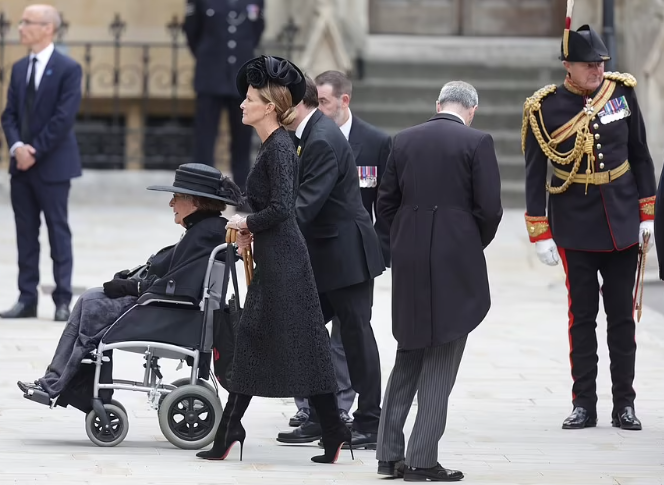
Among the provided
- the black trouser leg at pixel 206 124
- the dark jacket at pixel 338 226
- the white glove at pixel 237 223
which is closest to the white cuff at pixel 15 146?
the dark jacket at pixel 338 226

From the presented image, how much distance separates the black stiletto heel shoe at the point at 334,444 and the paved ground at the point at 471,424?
3.6 inches

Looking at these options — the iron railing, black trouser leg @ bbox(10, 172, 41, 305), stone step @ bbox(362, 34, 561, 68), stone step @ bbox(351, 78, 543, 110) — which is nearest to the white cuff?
black trouser leg @ bbox(10, 172, 41, 305)

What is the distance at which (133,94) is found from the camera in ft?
57.9

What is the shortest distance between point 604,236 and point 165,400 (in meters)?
2.22

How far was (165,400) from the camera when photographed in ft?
23.4

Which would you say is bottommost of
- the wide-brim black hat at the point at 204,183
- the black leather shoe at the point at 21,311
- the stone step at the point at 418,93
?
the black leather shoe at the point at 21,311

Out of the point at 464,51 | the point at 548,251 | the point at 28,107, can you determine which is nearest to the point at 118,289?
the point at 548,251

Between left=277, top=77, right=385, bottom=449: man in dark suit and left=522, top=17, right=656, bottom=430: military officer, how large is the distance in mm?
936

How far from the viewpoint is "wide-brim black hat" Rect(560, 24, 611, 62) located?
753cm

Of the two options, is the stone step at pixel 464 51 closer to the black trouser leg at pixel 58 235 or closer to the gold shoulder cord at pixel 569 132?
the black trouser leg at pixel 58 235

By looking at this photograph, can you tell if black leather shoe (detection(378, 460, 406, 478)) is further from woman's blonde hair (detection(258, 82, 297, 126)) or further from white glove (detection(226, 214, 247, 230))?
woman's blonde hair (detection(258, 82, 297, 126))

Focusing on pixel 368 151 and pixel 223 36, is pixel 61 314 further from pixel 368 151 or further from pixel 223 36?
pixel 223 36

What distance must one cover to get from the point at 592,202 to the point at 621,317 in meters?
0.57

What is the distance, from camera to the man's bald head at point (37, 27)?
1068 centimetres
